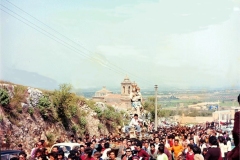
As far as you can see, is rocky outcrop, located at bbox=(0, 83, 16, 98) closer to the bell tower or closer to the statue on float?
the statue on float

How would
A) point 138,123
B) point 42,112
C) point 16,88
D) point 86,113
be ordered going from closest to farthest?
point 138,123
point 16,88
point 42,112
point 86,113

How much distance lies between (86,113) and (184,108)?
42408 mm

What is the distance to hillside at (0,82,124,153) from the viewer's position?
1680 centimetres

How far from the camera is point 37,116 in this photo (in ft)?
64.0

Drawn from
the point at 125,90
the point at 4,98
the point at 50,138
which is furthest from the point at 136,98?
the point at 125,90

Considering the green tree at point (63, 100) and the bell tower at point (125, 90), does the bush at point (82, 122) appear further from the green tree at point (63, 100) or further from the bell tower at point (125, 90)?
the bell tower at point (125, 90)

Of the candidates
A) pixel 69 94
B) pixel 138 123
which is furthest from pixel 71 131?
pixel 138 123

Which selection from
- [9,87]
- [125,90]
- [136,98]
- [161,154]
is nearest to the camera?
[161,154]

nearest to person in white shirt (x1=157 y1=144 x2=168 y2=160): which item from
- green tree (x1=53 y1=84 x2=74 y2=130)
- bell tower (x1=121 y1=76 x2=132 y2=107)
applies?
green tree (x1=53 y1=84 x2=74 y2=130)

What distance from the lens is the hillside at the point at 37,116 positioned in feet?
55.1

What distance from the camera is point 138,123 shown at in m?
14.2

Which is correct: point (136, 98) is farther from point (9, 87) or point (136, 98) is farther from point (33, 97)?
point (9, 87)

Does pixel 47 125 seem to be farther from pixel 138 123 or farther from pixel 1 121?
pixel 138 123

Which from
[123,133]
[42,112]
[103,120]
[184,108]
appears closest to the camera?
[123,133]
